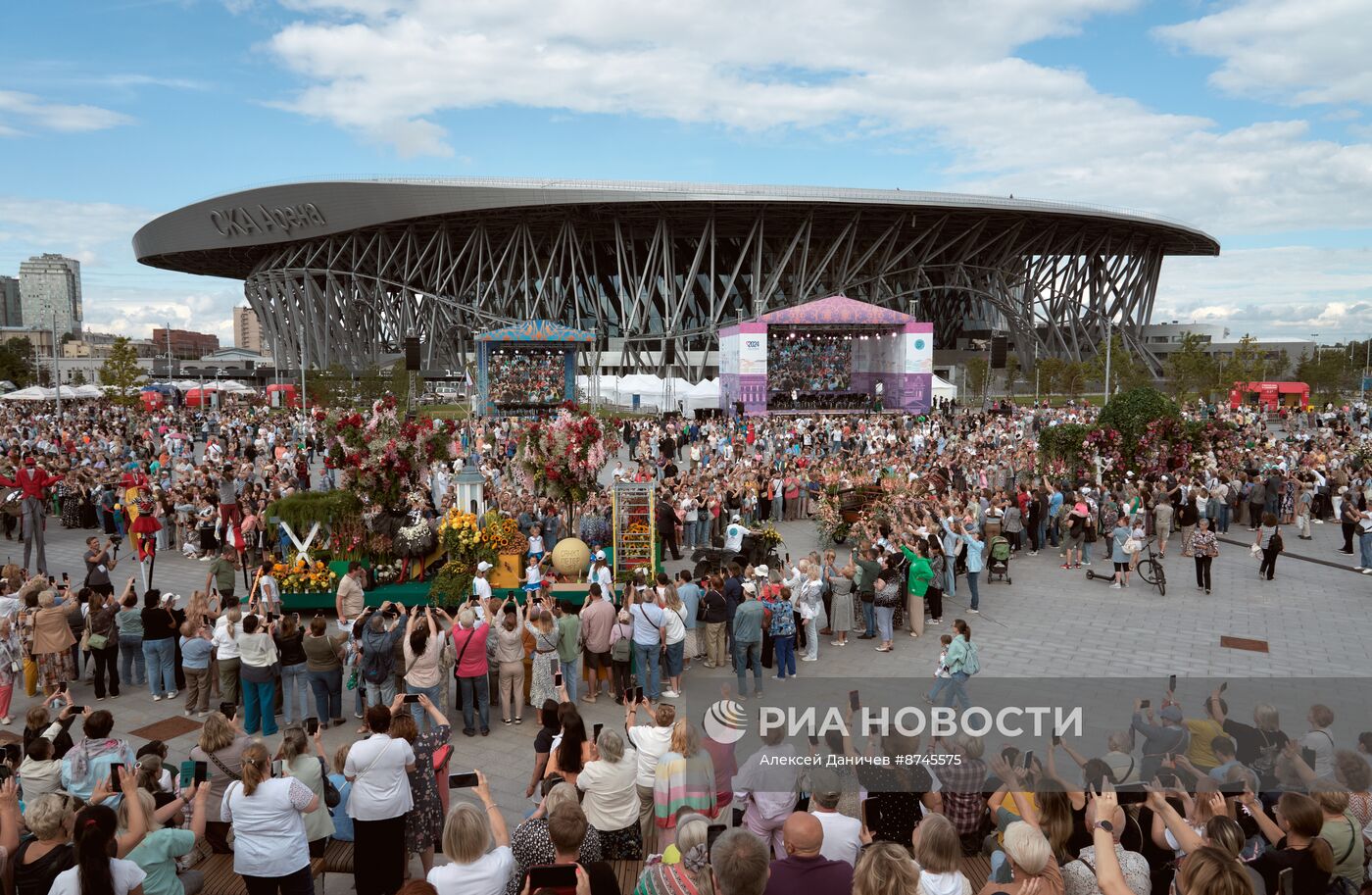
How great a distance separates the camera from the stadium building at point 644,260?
61.3 metres

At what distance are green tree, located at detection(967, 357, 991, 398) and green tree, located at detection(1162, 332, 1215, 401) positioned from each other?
15.3m

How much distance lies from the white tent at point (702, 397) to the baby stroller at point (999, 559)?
27875mm

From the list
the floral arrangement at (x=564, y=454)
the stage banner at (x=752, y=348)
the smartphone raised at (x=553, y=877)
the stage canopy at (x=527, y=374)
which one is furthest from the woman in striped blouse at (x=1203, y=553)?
the stage canopy at (x=527, y=374)

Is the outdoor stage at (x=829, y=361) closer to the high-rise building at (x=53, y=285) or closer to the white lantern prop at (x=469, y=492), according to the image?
the white lantern prop at (x=469, y=492)

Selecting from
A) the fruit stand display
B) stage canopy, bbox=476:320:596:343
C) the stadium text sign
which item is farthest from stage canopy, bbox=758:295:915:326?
the stadium text sign

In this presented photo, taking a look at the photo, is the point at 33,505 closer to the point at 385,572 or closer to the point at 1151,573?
the point at 385,572

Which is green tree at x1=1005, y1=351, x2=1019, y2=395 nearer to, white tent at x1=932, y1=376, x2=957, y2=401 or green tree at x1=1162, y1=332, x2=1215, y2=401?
green tree at x1=1162, y1=332, x2=1215, y2=401

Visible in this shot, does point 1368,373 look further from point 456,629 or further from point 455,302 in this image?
point 456,629

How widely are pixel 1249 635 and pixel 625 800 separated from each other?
392 inches

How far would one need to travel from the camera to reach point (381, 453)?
13.2 meters

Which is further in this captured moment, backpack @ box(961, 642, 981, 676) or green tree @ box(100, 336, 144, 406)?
green tree @ box(100, 336, 144, 406)

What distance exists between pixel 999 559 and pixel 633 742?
10.3 m

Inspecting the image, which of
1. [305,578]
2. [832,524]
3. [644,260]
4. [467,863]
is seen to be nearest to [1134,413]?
[832,524]

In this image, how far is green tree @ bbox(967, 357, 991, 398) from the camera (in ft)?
213
